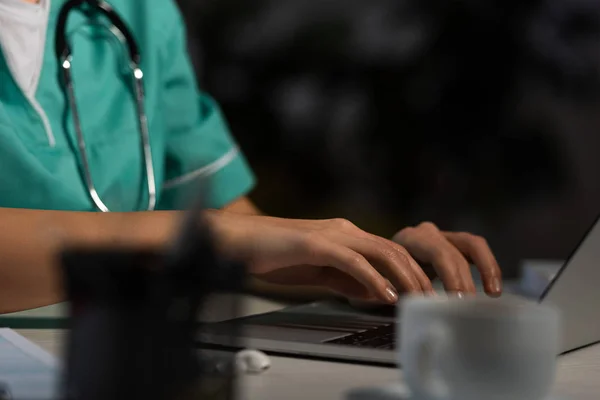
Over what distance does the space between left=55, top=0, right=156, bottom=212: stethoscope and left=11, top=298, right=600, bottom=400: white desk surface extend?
0.43 m

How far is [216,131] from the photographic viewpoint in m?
1.24

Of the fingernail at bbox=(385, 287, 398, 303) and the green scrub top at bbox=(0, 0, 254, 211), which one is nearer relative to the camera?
the fingernail at bbox=(385, 287, 398, 303)

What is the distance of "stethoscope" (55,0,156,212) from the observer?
0.98m

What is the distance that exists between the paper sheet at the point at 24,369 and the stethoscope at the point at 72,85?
1.28ft

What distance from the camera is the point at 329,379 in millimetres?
Result: 498

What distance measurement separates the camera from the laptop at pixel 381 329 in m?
0.56

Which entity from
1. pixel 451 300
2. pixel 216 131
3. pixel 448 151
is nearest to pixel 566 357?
pixel 451 300

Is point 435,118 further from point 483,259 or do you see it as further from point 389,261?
point 389,261

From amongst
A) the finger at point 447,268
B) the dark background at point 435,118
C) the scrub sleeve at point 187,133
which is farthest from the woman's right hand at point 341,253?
the dark background at point 435,118

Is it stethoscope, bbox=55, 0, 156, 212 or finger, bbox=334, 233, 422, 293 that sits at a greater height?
stethoscope, bbox=55, 0, 156, 212

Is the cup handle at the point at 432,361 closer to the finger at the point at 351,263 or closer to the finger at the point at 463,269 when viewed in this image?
the finger at the point at 351,263

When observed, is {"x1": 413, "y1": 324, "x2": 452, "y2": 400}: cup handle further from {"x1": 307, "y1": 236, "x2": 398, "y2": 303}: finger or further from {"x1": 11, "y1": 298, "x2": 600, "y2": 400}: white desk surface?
{"x1": 307, "y1": 236, "x2": 398, "y2": 303}: finger

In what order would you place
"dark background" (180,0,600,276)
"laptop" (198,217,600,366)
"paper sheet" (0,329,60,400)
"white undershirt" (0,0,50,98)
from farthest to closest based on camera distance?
"dark background" (180,0,600,276)
"white undershirt" (0,0,50,98)
"laptop" (198,217,600,366)
"paper sheet" (0,329,60,400)

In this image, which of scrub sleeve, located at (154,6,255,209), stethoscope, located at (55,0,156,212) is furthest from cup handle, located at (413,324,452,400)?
scrub sleeve, located at (154,6,255,209)
